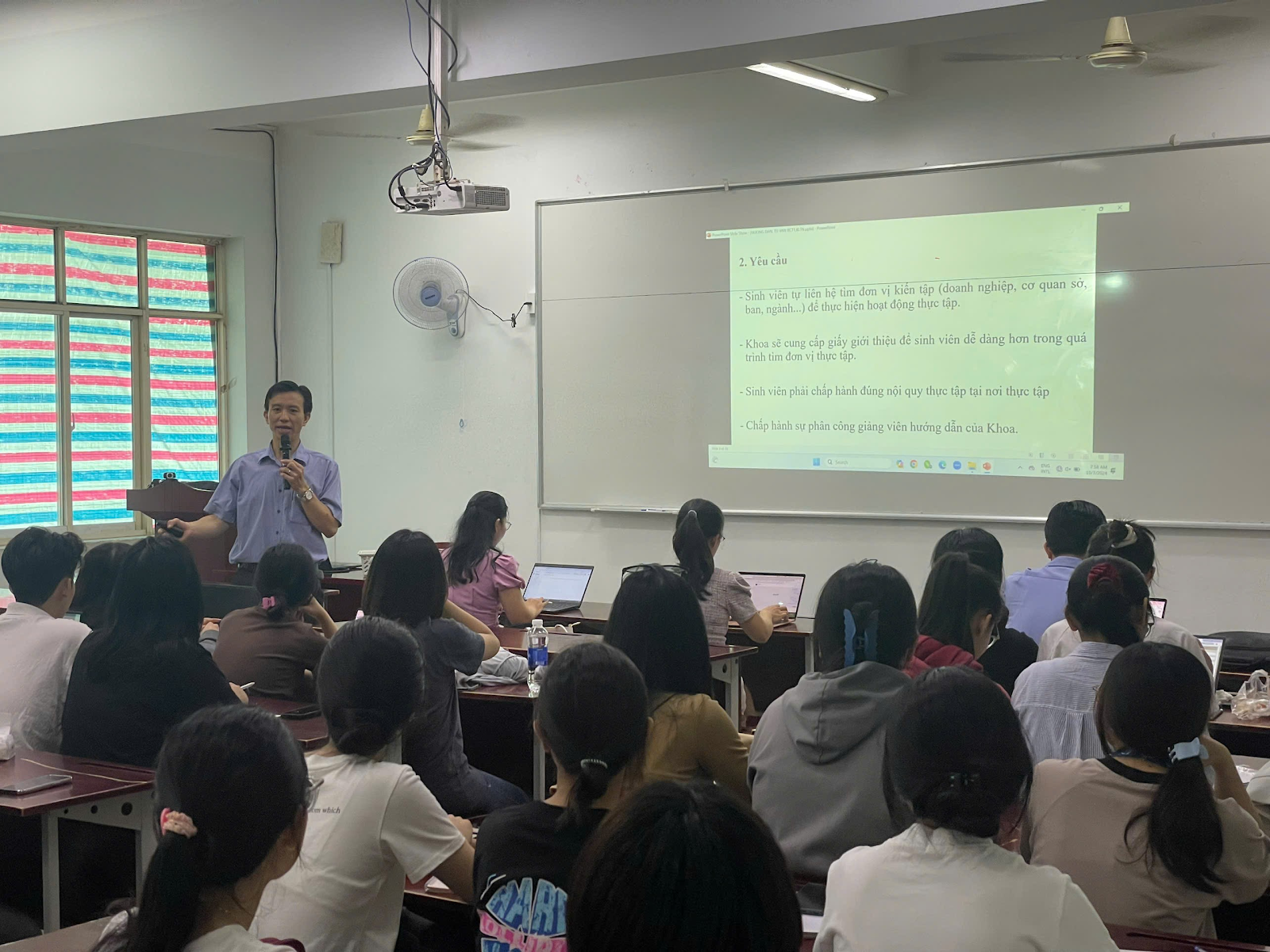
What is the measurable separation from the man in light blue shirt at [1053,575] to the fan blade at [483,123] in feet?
13.5

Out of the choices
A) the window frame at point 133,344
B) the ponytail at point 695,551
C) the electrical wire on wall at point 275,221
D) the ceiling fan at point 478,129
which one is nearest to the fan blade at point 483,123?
the ceiling fan at point 478,129

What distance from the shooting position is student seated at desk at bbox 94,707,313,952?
4.57 feet

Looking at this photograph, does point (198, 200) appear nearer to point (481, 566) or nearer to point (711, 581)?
point (481, 566)

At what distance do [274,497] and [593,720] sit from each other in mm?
3725

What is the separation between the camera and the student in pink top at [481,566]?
472 centimetres

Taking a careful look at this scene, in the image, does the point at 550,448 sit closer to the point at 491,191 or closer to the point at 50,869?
the point at 491,191

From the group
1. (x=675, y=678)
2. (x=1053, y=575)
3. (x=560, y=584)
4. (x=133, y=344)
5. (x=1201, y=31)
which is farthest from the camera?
(x=133, y=344)

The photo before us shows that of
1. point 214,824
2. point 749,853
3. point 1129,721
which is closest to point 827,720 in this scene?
point 1129,721

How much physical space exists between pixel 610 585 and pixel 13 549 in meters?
3.95

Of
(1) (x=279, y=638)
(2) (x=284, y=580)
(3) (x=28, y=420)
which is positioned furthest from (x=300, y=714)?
(3) (x=28, y=420)

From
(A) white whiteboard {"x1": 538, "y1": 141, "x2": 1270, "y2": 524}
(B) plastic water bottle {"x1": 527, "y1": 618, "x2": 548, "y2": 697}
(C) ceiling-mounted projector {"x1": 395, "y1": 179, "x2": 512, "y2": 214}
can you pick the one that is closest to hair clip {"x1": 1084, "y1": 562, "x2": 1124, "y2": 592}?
(B) plastic water bottle {"x1": 527, "y1": 618, "x2": 548, "y2": 697}

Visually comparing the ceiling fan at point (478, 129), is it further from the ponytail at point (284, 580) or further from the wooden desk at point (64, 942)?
the wooden desk at point (64, 942)

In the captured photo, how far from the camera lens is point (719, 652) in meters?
4.47

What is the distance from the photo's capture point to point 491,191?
4516mm
